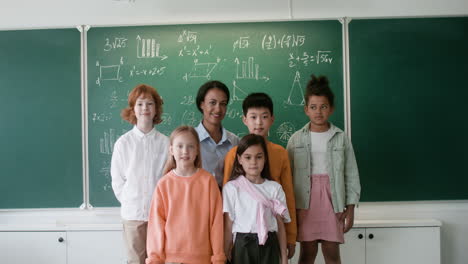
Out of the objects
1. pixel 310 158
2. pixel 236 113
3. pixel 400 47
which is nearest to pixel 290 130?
pixel 236 113

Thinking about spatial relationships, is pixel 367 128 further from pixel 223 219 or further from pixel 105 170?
pixel 105 170

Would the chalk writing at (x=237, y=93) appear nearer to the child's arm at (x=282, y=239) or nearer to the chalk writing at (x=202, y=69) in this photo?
the chalk writing at (x=202, y=69)

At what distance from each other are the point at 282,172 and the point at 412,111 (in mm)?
1512

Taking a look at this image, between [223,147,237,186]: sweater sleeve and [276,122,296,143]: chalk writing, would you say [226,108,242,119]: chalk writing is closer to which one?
[276,122,296,143]: chalk writing

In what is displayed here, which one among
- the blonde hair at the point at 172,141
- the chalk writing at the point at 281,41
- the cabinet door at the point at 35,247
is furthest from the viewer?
the chalk writing at the point at 281,41

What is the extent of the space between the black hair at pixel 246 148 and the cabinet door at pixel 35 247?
5.66ft

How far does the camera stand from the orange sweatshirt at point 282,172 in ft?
7.23

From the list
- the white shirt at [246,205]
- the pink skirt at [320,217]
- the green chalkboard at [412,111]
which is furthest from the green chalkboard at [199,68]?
the white shirt at [246,205]

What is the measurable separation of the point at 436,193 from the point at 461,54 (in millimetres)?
1161

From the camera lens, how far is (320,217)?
7.71ft

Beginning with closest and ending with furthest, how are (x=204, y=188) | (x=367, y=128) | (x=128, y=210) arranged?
(x=204, y=188) < (x=128, y=210) < (x=367, y=128)

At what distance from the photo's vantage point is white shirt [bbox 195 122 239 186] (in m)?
2.35

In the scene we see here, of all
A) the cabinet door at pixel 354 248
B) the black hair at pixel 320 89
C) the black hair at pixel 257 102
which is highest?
the black hair at pixel 320 89

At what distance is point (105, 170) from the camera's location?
10.5ft
